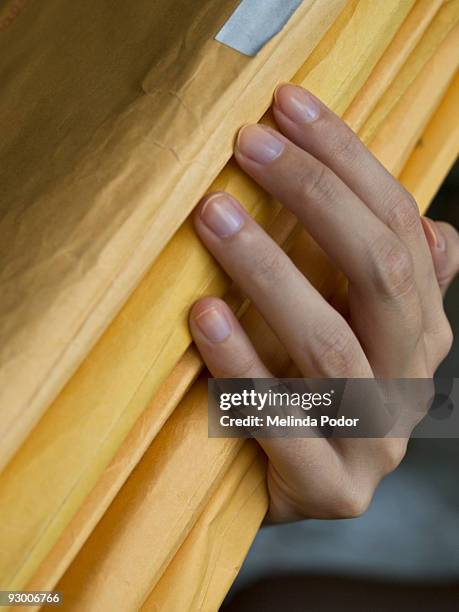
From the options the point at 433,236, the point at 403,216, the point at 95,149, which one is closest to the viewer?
the point at 95,149

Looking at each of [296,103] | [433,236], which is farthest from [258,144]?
[433,236]

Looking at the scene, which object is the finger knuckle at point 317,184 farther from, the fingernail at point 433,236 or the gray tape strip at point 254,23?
the fingernail at point 433,236

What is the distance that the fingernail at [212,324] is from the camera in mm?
408

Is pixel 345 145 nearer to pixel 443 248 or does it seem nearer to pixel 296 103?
pixel 296 103

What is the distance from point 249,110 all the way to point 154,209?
9cm

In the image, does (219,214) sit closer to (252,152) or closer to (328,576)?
(252,152)

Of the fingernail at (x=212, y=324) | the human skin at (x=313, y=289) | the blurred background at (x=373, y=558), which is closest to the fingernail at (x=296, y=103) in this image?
the human skin at (x=313, y=289)

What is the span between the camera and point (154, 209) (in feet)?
1.22

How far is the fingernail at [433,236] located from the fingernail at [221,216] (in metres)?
0.28

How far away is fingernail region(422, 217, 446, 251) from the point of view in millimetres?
634

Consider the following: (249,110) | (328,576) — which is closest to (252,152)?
(249,110)

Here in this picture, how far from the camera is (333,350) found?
1.53ft

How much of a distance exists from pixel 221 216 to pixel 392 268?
134 mm

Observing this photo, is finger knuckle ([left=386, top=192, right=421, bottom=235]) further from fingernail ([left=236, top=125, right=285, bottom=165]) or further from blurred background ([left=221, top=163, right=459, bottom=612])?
blurred background ([left=221, top=163, right=459, bottom=612])
